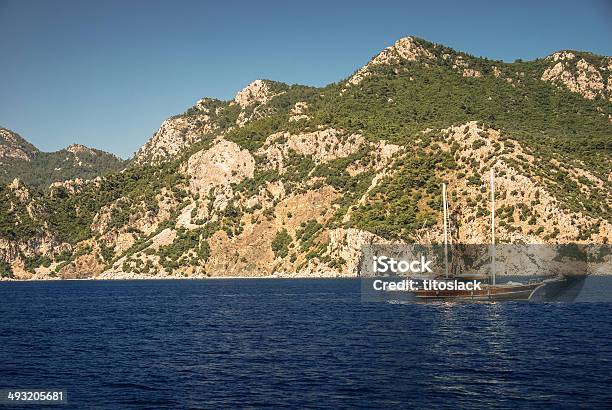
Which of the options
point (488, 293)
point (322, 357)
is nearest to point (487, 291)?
point (488, 293)

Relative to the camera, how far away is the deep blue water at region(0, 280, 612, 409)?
3891 cm

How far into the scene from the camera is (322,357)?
52375 millimetres

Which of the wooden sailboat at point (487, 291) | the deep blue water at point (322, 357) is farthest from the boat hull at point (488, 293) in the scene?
the deep blue water at point (322, 357)

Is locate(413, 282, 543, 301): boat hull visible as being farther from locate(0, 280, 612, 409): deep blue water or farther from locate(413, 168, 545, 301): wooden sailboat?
locate(0, 280, 612, 409): deep blue water

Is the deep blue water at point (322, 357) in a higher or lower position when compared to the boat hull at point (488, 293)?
lower

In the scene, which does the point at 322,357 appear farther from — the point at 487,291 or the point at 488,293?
the point at 488,293

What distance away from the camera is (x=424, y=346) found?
2270 inches

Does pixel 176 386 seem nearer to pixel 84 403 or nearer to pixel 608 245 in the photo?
pixel 84 403

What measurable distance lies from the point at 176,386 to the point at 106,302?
289 ft

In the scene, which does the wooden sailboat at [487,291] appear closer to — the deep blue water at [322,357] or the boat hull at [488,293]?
the boat hull at [488,293]

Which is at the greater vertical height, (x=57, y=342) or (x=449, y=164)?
(x=449, y=164)

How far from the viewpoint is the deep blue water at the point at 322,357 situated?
38.9 metres

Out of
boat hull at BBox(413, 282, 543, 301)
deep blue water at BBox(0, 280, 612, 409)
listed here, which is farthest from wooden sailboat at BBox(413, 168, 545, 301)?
deep blue water at BBox(0, 280, 612, 409)

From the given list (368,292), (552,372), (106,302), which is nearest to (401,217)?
(368,292)
